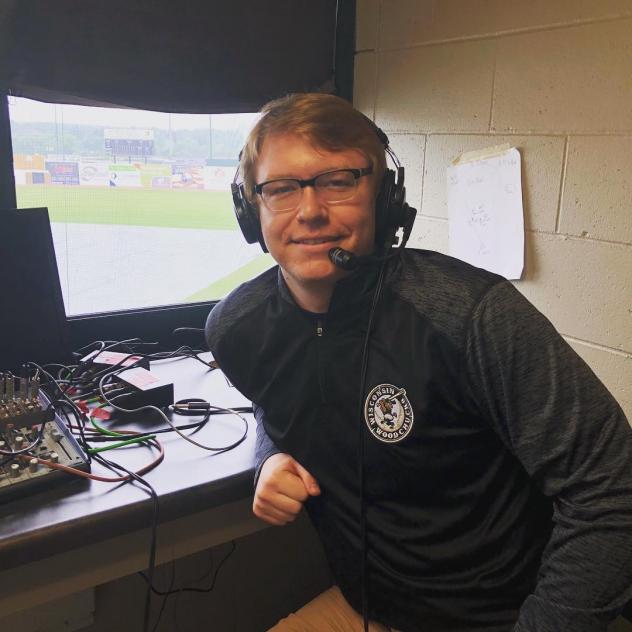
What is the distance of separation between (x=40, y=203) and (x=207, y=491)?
32.6 inches

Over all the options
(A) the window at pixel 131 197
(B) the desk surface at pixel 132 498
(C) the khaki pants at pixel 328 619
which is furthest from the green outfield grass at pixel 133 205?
(C) the khaki pants at pixel 328 619

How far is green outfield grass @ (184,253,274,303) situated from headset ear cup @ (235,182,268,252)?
63 centimetres

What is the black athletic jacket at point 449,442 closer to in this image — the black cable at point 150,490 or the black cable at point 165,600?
the black cable at point 150,490

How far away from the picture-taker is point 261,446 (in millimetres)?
1107

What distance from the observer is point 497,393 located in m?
0.83

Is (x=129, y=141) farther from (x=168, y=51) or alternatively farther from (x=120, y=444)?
(x=120, y=444)

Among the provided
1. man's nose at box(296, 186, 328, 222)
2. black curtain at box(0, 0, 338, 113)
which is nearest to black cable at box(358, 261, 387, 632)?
man's nose at box(296, 186, 328, 222)

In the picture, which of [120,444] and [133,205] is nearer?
[120,444]

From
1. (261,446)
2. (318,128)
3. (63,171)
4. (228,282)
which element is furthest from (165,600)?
(318,128)

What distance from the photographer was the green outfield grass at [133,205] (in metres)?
1.46

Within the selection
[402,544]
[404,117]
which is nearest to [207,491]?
[402,544]

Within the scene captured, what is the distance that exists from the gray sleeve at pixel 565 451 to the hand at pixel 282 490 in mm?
352

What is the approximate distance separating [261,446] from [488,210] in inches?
29.1

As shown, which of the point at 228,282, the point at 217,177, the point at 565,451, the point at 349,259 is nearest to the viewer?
the point at 565,451
